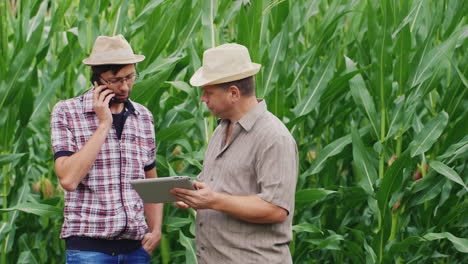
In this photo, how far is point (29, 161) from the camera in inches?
164

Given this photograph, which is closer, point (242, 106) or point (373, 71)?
point (242, 106)

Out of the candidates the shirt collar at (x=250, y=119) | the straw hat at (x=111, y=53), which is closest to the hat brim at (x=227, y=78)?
the shirt collar at (x=250, y=119)

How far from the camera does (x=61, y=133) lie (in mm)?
2965

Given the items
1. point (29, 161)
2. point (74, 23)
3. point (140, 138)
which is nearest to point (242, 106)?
point (140, 138)

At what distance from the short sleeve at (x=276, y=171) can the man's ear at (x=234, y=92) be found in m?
0.19

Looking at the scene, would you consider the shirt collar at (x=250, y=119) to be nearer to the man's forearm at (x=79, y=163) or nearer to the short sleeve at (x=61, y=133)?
the man's forearm at (x=79, y=163)

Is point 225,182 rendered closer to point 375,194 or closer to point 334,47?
point 375,194

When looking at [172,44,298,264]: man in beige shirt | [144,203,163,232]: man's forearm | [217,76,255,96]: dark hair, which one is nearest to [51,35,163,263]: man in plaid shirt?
[144,203,163,232]: man's forearm

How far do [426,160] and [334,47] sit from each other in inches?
35.2

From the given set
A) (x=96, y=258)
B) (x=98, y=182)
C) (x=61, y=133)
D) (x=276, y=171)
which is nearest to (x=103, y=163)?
(x=98, y=182)

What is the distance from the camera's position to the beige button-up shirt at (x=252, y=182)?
106 inches

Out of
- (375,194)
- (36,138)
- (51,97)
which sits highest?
(51,97)

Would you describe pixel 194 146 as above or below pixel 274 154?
below

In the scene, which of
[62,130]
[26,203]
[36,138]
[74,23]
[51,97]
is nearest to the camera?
[62,130]
